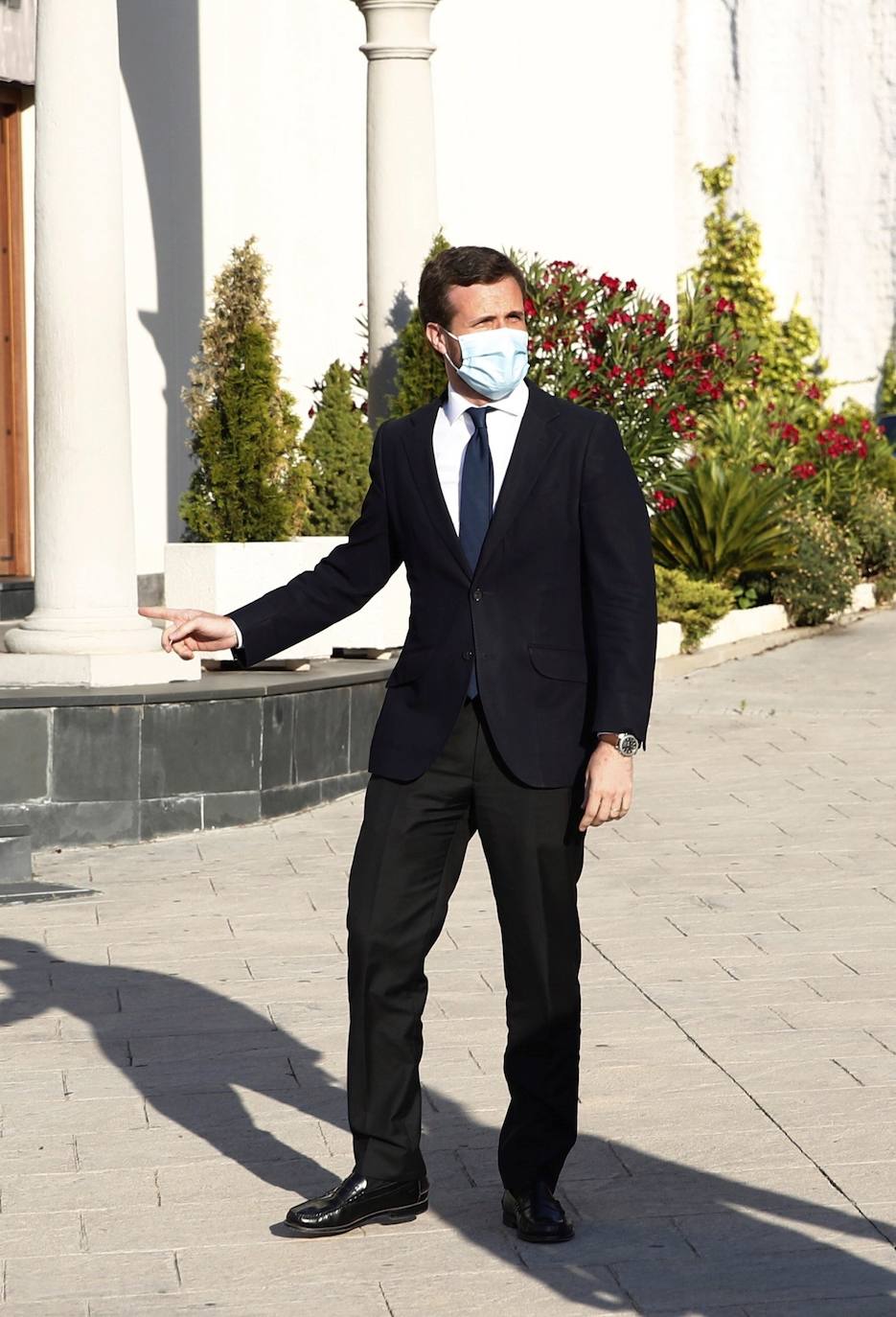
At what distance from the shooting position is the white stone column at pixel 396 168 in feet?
38.1

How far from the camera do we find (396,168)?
1164 cm

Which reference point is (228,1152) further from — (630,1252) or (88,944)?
(88,944)

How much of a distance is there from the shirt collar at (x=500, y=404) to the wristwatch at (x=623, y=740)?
27.2 inches

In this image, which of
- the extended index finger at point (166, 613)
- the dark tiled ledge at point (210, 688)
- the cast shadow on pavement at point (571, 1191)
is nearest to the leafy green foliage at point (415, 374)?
the dark tiled ledge at point (210, 688)

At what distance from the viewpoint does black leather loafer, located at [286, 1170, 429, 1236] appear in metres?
4.04

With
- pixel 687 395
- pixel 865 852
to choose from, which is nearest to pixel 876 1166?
pixel 865 852

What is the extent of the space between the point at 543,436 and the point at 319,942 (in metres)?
2.90

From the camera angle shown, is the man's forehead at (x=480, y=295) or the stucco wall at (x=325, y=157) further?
the stucco wall at (x=325, y=157)

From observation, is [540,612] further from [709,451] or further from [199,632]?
[709,451]

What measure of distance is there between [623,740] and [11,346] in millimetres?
9716

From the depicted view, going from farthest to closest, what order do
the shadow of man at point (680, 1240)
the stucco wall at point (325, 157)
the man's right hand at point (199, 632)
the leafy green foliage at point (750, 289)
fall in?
the leafy green foliage at point (750, 289), the stucco wall at point (325, 157), the man's right hand at point (199, 632), the shadow of man at point (680, 1240)

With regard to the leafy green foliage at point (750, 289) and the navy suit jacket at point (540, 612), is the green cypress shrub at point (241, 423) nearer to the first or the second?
the navy suit jacket at point (540, 612)

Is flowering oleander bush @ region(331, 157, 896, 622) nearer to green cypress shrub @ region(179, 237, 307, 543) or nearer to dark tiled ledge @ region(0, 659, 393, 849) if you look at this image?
green cypress shrub @ region(179, 237, 307, 543)

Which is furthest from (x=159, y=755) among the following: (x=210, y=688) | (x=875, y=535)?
(x=875, y=535)
